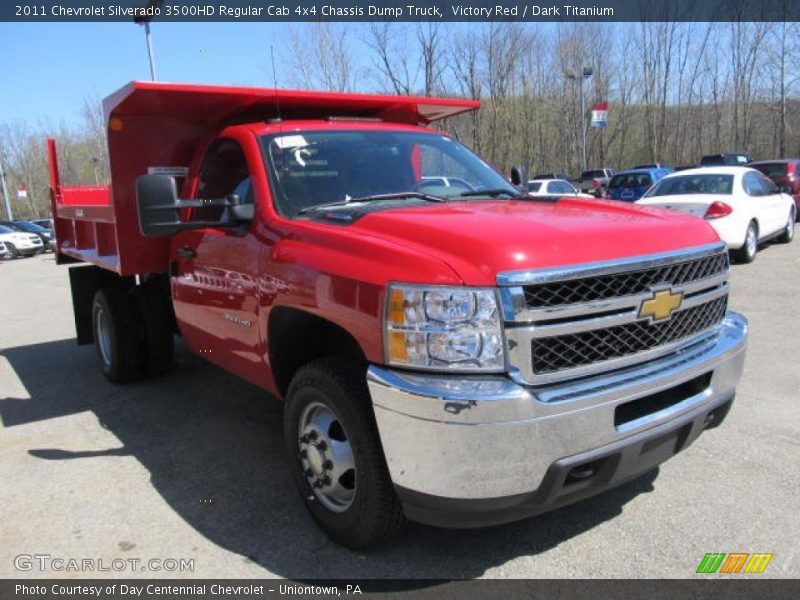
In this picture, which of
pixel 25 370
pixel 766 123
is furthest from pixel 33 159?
pixel 25 370

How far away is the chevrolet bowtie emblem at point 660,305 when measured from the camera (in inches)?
108

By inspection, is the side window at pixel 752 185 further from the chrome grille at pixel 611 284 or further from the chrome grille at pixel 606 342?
the chrome grille at pixel 606 342

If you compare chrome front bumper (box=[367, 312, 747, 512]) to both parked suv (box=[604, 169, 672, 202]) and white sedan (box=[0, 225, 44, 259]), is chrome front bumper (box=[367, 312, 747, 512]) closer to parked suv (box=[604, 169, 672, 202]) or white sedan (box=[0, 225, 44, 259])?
parked suv (box=[604, 169, 672, 202])

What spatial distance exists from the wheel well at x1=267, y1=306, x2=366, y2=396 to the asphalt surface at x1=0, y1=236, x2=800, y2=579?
753 millimetres

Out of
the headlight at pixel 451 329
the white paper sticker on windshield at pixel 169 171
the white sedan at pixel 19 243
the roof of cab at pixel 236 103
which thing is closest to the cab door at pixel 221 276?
the roof of cab at pixel 236 103

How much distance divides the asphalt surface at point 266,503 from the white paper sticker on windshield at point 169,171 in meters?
1.89

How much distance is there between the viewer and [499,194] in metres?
4.08

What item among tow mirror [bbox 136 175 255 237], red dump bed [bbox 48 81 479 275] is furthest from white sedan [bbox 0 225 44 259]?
tow mirror [bbox 136 175 255 237]

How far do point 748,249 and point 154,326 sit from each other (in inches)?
378

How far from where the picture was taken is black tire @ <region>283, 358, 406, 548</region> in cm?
281

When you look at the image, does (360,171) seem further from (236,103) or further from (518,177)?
(518,177)

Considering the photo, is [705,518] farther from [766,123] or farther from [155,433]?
[766,123]

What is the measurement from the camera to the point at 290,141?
12.8 ft

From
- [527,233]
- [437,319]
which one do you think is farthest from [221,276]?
[527,233]
